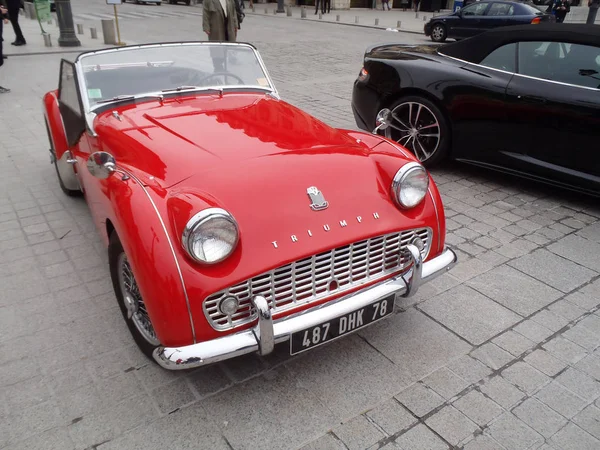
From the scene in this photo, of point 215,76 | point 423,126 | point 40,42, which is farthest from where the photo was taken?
point 40,42

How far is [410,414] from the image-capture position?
2346 millimetres

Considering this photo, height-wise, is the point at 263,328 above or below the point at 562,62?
below

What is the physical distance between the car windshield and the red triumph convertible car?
0.53ft

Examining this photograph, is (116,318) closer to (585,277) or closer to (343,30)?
(585,277)

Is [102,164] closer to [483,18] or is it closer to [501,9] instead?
[501,9]

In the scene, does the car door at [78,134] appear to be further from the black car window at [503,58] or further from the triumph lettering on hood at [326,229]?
the black car window at [503,58]

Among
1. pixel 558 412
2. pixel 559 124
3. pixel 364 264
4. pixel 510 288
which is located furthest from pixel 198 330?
pixel 559 124

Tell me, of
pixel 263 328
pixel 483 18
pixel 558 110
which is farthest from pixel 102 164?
pixel 483 18

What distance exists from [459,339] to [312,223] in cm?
120

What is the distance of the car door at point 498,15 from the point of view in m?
14.9

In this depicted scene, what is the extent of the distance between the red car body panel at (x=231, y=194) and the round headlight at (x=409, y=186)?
5cm

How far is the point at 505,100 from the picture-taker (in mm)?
4617

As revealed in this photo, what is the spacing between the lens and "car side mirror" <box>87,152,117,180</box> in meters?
2.56

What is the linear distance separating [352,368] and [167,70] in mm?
2517
